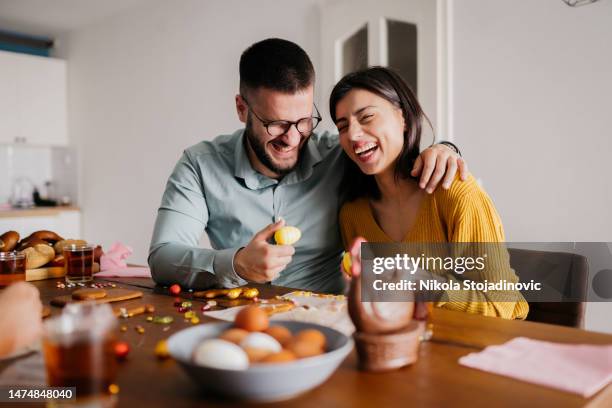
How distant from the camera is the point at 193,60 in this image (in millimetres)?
4758

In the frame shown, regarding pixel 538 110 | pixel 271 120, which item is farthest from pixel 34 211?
pixel 538 110

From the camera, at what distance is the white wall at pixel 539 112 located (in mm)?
2520

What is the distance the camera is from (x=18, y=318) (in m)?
0.97

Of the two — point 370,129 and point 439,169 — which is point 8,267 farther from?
point 439,169

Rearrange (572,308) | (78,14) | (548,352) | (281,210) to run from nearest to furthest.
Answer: (548,352)
(572,308)
(281,210)
(78,14)

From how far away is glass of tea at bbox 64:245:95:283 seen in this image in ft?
5.76

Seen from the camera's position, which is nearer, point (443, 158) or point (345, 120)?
point (443, 158)

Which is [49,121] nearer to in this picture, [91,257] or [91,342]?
[91,257]

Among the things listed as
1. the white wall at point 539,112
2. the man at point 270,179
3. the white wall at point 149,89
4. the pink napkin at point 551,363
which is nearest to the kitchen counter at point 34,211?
the white wall at point 149,89

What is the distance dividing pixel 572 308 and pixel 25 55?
6.17 metres

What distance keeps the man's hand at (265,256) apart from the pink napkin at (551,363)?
0.56 metres

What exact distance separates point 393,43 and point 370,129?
1.77 meters

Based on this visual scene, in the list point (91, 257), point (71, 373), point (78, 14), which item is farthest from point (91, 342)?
point (78, 14)

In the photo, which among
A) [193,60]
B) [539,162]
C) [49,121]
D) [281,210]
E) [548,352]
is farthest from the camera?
[49,121]
